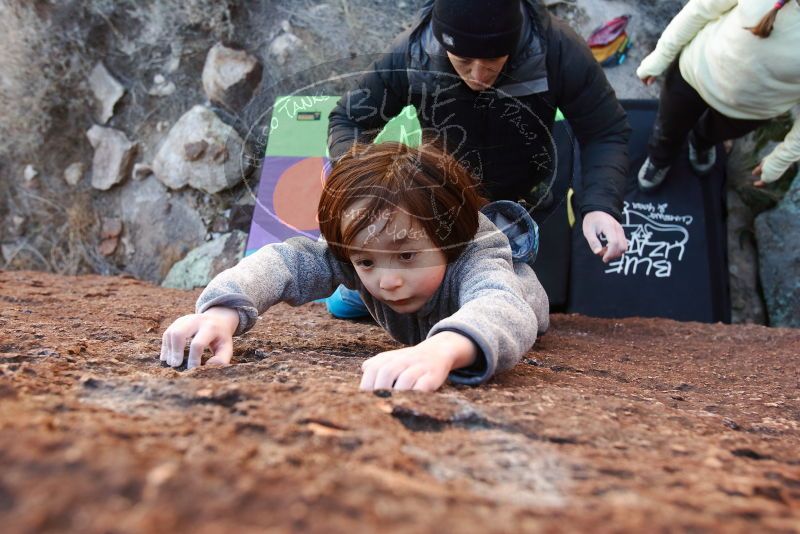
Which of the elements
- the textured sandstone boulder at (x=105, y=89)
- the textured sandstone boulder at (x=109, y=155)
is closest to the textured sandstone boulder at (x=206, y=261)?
the textured sandstone boulder at (x=109, y=155)

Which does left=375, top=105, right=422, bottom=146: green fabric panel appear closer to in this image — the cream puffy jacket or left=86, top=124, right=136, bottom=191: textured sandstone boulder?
the cream puffy jacket

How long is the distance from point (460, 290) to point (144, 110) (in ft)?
10.8

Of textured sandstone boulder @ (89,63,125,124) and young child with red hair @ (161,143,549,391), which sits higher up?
textured sandstone boulder @ (89,63,125,124)

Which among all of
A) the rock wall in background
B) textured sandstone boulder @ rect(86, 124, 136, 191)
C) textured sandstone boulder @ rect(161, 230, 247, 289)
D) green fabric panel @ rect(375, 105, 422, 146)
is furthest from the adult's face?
textured sandstone boulder @ rect(86, 124, 136, 191)

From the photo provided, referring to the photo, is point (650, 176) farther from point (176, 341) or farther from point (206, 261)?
point (176, 341)

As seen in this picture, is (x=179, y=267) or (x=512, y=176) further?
(x=179, y=267)

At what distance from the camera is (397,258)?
52.4 inches

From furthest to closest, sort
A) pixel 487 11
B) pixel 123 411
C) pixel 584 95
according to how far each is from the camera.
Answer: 1. pixel 584 95
2. pixel 487 11
3. pixel 123 411

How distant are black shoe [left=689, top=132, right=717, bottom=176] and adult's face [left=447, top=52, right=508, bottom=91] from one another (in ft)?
5.28

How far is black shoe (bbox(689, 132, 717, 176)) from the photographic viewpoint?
10.0ft

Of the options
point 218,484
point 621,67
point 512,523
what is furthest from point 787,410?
point 621,67

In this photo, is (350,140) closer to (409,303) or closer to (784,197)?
(409,303)

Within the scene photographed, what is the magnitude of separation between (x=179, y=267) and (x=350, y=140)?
228cm

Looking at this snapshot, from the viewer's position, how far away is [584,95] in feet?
6.59
